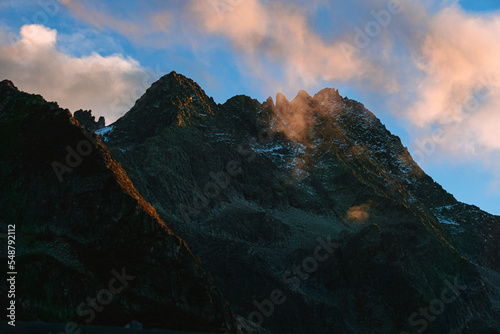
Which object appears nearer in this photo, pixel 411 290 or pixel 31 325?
pixel 31 325

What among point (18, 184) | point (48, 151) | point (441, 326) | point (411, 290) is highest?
point (48, 151)

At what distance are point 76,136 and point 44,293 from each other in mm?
28692

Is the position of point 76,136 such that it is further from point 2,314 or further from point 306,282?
point 306,282

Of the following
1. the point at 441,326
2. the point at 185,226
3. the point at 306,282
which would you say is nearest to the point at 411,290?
the point at 441,326

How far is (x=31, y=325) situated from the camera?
16.1 metres

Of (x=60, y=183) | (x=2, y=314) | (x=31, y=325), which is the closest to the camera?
(x=31, y=325)

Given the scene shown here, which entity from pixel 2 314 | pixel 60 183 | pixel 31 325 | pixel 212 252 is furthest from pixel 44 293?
pixel 212 252

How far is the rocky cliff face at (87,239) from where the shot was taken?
2494 inches

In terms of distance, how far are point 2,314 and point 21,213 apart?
2774 centimetres

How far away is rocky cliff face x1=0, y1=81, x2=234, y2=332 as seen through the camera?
6334cm

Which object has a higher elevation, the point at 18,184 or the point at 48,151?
the point at 48,151

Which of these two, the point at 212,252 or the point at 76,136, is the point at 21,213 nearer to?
the point at 76,136

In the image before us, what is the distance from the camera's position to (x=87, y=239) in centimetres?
7162

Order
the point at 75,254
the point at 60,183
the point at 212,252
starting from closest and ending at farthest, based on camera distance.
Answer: the point at 75,254 → the point at 60,183 → the point at 212,252
